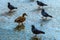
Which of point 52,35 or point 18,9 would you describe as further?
point 18,9

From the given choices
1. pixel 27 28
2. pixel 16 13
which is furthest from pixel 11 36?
pixel 16 13

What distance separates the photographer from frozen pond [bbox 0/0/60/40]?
17.3ft

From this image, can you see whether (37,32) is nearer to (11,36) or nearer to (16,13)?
(11,36)

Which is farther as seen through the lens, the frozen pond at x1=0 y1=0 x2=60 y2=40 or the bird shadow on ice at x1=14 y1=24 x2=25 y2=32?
the bird shadow on ice at x1=14 y1=24 x2=25 y2=32

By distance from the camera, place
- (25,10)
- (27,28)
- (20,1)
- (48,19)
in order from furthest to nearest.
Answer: (20,1), (25,10), (48,19), (27,28)

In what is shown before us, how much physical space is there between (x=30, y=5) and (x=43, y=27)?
5.50 feet

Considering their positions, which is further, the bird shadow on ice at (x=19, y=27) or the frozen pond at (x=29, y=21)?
the bird shadow on ice at (x=19, y=27)

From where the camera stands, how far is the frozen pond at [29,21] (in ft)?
17.3

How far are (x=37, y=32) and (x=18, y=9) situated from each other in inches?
76.3

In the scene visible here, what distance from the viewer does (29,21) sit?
238 inches

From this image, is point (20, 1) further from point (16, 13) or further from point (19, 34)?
point (19, 34)

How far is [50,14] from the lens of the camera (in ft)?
21.6

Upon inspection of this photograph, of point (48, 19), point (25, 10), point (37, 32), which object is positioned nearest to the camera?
point (37, 32)

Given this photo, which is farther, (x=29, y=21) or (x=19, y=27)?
(x=29, y=21)
